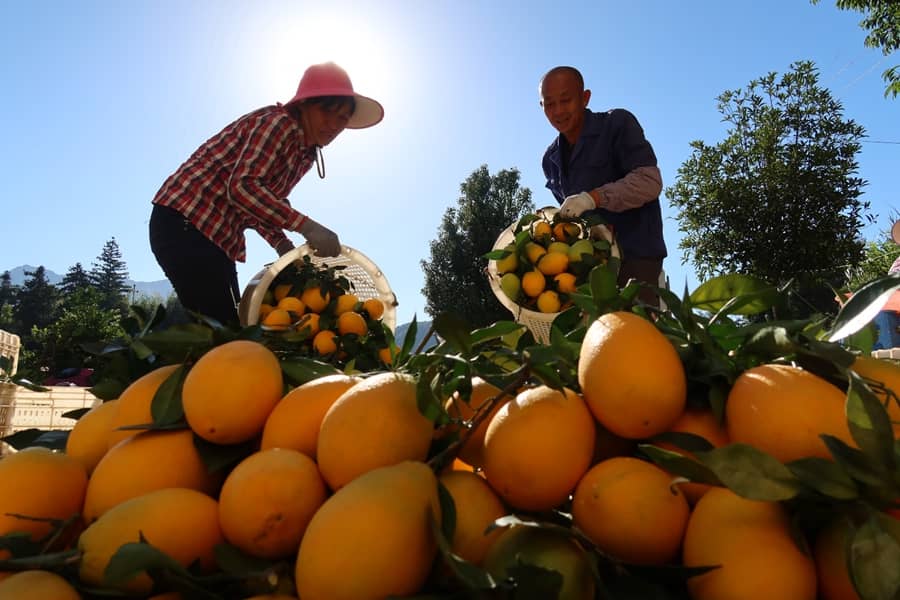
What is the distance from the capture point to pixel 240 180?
7.97 ft

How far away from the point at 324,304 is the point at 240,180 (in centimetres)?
76

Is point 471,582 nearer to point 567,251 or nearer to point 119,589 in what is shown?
point 119,589

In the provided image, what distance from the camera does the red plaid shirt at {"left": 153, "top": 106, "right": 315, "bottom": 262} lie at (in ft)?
7.99

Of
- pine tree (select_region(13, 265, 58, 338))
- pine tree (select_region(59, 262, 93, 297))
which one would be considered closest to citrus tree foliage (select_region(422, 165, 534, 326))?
pine tree (select_region(13, 265, 58, 338))

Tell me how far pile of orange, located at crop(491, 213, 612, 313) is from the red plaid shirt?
0.91 meters

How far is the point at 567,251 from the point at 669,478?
1.84 m

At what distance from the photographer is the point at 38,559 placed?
54cm

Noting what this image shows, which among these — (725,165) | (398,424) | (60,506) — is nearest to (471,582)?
(398,424)

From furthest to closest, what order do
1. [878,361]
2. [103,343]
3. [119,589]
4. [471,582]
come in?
1. [103,343]
2. [878,361]
3. [119,589]
4. [471,582]

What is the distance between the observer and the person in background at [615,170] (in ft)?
8.38

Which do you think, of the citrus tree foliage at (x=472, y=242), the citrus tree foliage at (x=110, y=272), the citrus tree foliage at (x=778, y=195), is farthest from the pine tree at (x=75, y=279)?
the citrus tree foliage at (x=778, y=195)

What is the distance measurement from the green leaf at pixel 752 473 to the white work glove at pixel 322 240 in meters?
1.95

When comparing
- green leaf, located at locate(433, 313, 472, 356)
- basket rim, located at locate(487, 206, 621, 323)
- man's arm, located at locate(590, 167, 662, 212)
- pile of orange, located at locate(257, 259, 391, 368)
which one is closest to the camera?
green leaf, located at locate(433, 313, 472, 356)

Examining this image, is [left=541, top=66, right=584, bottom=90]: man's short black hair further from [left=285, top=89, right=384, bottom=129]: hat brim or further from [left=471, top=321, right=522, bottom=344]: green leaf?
[left=471, top=321, right=522, bottom=344]: green leaf
